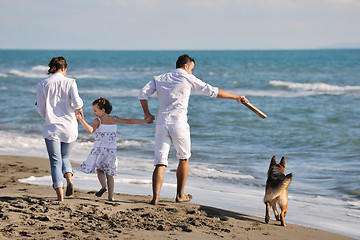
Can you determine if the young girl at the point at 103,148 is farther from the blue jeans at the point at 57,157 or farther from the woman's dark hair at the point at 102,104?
the blue jeans at the point at 57,157

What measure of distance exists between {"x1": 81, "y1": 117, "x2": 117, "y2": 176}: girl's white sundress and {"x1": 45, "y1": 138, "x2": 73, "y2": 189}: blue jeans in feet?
1.05

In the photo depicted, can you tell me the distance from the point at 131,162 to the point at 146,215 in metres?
4.54

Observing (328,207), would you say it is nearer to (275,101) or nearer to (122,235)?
(122,235)

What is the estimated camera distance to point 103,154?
5.72m

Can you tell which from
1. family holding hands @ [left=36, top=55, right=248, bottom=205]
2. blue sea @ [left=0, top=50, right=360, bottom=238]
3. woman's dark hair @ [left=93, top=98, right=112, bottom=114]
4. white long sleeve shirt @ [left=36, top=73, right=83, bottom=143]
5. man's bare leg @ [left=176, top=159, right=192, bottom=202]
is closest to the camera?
white long sleeve shirt @ [left=36, top=73, right=83, bottom=143]

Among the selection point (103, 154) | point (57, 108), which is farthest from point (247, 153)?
point (57, 108)

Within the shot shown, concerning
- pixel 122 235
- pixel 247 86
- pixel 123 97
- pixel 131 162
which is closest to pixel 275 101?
pixel 123 97

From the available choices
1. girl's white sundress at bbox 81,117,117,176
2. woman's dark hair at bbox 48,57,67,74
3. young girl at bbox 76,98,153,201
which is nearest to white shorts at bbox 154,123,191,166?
young girl at bbox 76,98,153,201

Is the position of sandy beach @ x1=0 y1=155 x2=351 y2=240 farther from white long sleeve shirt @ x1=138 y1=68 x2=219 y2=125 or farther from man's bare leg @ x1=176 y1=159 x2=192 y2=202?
white long sleeve shirt @ x1=138 y1=68 x2=219 y2=125

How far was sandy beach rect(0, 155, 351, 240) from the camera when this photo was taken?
455 cm

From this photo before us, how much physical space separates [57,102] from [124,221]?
152cm

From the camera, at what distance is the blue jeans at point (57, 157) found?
5328 millimetres

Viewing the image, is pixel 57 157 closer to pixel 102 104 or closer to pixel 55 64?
pixel 102 104

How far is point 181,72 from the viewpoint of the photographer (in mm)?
5801
